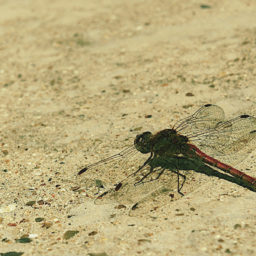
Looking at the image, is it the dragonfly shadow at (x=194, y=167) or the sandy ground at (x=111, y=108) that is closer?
the sandy ground at (x=111, y=108)

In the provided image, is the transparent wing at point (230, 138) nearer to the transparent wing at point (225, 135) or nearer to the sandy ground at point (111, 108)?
the transparent wing at point (225, 135)

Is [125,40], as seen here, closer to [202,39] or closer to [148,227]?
[202,39]

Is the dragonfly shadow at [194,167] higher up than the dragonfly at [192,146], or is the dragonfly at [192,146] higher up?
the dragonfly at [192,146]

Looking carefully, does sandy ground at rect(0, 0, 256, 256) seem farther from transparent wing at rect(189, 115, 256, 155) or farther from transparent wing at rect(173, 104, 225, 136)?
transparent wing at rect(173, 104, 225, 136)

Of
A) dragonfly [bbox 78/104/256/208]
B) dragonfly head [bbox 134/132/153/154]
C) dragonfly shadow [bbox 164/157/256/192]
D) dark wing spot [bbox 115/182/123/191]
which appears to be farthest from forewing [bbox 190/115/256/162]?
dark wing spot [bbox 115/182/123/191]

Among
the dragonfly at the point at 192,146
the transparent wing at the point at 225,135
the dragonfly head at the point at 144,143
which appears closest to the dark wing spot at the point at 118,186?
the dragonfly at the point at 192,146

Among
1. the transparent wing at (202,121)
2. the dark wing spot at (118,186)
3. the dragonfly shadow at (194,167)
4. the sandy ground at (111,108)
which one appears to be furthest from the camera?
the transparent wing at (202,121)

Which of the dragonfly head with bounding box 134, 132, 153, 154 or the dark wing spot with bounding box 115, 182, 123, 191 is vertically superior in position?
the dragonfly head with bounding box 134, 132, 153, 154

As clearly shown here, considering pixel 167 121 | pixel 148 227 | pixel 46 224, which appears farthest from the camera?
pixel 167 121

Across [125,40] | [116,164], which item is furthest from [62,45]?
[116,164]
